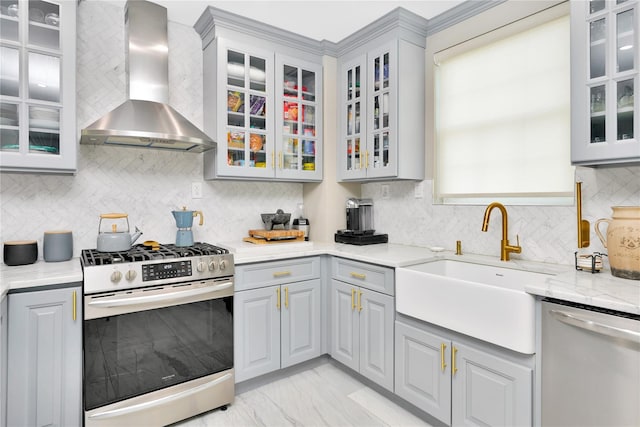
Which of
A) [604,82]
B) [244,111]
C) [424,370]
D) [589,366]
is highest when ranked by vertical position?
[244,111]

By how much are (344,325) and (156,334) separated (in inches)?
48.2

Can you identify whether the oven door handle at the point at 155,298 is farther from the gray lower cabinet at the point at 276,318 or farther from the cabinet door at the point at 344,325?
the cabinet door at the point at 344,325

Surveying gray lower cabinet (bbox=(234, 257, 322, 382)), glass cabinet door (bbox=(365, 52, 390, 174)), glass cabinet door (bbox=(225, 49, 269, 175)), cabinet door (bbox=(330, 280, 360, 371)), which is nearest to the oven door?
gray lower cabinet (bbox=(234, 257, 322, 382))

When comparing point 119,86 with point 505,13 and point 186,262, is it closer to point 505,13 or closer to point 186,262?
point 186,262

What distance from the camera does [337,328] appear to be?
2615 mm

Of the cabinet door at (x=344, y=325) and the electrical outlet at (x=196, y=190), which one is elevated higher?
the electrical outlet at (x=196, y=190)

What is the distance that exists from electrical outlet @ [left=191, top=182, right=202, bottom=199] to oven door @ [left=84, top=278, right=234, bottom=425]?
35.0 inches

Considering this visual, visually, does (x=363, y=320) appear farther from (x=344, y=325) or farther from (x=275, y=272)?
(x=275, y=272)

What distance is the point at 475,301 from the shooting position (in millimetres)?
1706

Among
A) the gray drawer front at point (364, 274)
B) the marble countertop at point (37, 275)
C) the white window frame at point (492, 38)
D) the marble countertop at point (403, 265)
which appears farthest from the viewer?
the gray drawer front at point (364, 274)

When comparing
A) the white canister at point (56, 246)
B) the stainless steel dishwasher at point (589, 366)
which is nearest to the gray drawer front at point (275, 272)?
the white canister at point (56, 246)

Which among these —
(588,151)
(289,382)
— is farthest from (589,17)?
(289,382)

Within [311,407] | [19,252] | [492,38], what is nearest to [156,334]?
[19,252]

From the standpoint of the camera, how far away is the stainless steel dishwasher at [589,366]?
125cm
